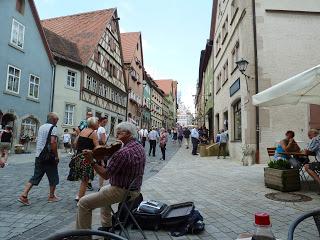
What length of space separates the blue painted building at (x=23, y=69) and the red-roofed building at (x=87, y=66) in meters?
1.47

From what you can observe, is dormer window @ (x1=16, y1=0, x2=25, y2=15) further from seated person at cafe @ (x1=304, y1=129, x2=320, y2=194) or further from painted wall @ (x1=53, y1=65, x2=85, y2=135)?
seated person at cafe @ (x1=304, y1=129, x2=320, y2=194)

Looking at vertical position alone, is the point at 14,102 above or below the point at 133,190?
above

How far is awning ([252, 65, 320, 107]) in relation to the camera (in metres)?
6.16

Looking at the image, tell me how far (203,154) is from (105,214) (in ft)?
48.2

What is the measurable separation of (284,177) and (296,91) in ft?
6.21

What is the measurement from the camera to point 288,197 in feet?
21.4

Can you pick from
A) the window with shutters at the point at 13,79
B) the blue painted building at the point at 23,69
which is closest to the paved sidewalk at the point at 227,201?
the blue painted building at the point at 23,69

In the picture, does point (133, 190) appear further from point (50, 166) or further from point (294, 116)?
point (294, 116)

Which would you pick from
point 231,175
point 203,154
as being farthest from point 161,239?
point 203,154

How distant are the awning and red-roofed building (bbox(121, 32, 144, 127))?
29.3m

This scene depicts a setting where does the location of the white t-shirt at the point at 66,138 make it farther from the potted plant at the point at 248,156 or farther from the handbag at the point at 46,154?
the handbag at the point at 46,154

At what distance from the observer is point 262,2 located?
13773mm

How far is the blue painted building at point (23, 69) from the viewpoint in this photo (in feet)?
59.2

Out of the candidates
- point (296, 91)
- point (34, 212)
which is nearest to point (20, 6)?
point (34, 212)
